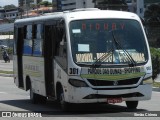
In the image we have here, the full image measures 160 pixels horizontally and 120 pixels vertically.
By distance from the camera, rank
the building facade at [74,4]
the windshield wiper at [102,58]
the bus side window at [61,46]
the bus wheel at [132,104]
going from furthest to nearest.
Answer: the building facade at [74,4] → the bus wheel at [132,104] → the bus side window at [61,46] → the windshield wiper at [102,58]

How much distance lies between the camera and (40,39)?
15805mm

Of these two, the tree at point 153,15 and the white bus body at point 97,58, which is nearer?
the white bus body at point 97,58

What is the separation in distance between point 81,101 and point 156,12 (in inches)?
4230

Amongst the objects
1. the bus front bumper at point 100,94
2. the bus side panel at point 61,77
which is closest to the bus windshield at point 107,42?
the bus side panel at point 61,77

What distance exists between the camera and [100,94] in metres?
13.1

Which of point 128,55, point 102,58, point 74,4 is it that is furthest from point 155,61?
point 74,4

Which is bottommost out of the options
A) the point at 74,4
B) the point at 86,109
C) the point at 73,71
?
the point at 74,4

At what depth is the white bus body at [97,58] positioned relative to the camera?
13.1 meters

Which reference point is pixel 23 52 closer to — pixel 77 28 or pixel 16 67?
pixel 16 67

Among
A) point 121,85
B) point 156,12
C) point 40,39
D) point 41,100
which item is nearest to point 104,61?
point 121,85

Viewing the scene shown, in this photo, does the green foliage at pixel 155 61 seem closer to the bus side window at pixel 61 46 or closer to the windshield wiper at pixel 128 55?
the bus side window at pixel 61 46

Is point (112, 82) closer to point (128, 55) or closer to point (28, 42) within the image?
point (128, 55)

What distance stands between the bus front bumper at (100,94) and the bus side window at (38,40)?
280 centimetres

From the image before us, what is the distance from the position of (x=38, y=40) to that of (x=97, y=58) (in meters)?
3.22
